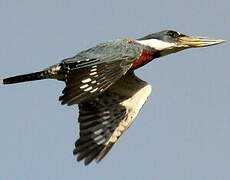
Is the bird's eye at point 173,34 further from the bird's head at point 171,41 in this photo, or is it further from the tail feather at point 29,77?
the tail feather at point 29,77

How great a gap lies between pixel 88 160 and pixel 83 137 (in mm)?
601

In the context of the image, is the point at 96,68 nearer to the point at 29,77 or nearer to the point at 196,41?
the point at 29,77

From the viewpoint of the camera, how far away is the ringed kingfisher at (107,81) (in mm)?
19875

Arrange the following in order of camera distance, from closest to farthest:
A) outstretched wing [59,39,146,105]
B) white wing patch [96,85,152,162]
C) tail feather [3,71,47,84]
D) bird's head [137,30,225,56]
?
1. outstretched wing [59,39,146,105]
2. tail feather [3,71,47,84]
3. white wing patch [96,85,152,162]
4. bird's head [137,30,225,56]

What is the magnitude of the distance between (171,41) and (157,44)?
457mm

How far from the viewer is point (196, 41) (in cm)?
2323

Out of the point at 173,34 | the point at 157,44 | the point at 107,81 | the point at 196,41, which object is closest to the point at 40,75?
the point at 107,81

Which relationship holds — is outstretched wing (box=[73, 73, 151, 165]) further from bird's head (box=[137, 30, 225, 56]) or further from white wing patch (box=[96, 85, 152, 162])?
bird's head (box=[137, 30, 225, 56])

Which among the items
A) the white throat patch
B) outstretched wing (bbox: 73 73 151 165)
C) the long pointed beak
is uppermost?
the white throat patch

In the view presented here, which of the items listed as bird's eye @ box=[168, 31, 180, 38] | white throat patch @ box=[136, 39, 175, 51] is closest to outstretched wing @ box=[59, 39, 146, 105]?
white throat patch @ box=[136, 39, 175, 51]

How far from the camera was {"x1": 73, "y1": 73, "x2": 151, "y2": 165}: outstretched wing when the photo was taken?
21750 mm

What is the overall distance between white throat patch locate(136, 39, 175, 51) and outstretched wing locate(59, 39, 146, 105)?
2.09ft

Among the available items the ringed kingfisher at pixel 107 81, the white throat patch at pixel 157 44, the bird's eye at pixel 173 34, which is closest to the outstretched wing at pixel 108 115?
the ringed kingfisher at pixel 107 81

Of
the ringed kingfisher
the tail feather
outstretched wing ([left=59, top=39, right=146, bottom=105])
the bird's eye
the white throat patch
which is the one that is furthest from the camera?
the bird's eye
